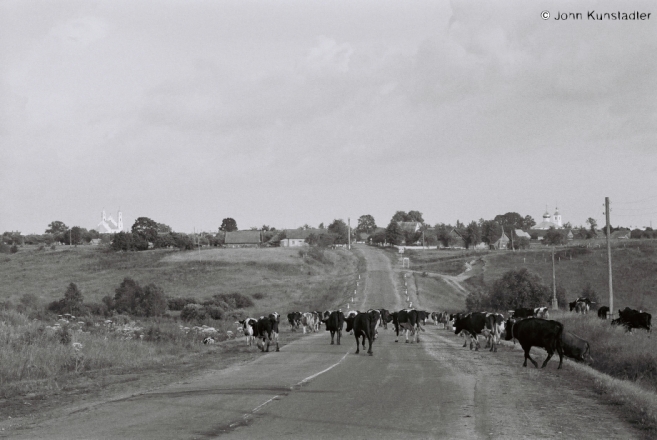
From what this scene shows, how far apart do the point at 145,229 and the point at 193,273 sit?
4813 cm

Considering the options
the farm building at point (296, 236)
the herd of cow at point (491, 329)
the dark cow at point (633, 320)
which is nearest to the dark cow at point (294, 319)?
the herd of cow at point (491, 329)

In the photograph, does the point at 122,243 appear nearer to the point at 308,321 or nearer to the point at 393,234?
the point at 393,234

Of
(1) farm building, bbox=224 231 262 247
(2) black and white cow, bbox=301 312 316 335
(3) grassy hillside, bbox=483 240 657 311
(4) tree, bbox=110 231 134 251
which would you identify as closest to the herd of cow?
(2) black and white cow, bbox=301 312 316 335

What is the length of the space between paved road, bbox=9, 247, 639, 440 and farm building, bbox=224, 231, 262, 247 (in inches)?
6157

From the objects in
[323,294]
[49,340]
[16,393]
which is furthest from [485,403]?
[323,294]

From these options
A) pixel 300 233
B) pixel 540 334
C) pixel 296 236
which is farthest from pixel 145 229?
pixel 540 334

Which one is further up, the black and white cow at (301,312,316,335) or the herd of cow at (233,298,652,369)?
the herd of cow at (233,298,652,369)

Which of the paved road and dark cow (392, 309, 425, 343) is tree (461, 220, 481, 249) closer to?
dark cow (392, 309, 425, 343)

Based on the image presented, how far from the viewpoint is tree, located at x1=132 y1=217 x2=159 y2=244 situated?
494 ft

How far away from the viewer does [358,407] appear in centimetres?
1436

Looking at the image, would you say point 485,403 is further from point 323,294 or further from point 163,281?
point 163,281

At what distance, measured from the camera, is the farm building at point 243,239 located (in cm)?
17925

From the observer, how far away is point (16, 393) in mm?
17828

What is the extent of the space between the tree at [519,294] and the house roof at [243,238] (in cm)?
11219
